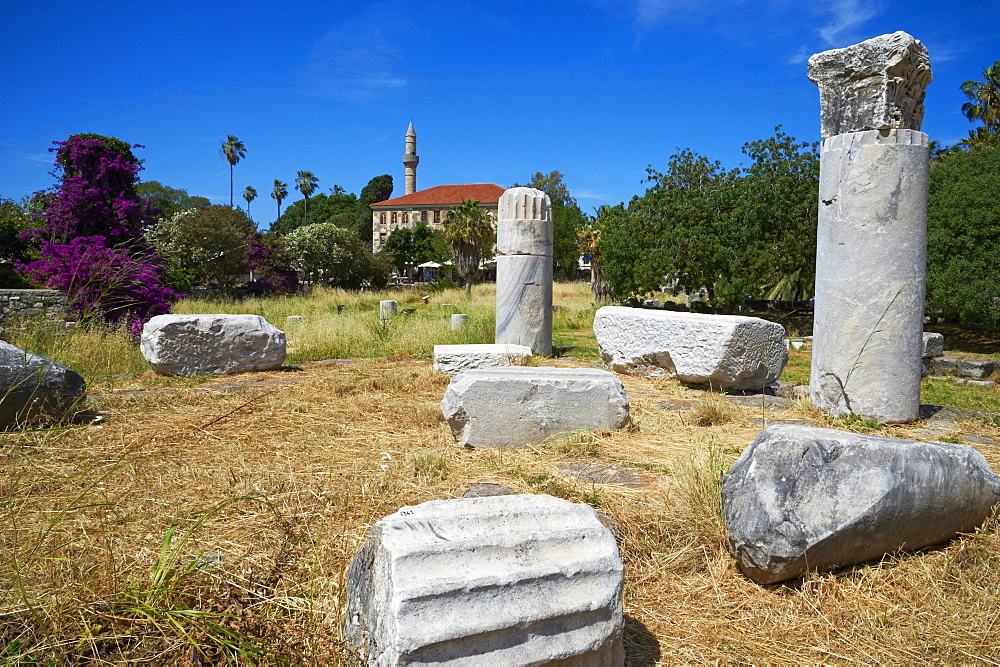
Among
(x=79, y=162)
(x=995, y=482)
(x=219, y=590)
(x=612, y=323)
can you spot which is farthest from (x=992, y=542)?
(x=79, y=162)

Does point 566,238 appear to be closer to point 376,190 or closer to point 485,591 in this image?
point 376,190

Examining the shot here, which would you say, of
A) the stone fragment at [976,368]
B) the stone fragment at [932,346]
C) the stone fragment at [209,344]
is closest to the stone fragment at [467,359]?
the stone fragment at [209,344]

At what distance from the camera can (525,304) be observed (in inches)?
381

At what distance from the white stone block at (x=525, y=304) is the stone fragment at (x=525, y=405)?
15.0 ft

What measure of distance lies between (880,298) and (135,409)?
6348 millimetres

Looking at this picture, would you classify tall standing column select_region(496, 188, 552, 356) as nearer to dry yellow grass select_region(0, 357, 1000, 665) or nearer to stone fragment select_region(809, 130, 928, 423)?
stone fragment select_region(809, 130, 928, 423)

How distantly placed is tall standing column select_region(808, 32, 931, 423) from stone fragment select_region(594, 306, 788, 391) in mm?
912

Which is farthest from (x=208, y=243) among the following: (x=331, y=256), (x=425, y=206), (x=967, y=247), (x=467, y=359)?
(x=425, y=206)

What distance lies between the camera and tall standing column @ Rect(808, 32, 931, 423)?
5387 millimetres

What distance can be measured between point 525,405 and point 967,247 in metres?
12.4

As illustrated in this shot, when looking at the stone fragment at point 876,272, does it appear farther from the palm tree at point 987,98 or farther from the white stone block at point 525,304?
the palm tree at point 987,98

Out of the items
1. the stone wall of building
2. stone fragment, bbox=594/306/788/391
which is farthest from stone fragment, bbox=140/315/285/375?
the stone wall of building

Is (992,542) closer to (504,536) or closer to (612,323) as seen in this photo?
(504,536)

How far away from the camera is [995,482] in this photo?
10.5 feet
